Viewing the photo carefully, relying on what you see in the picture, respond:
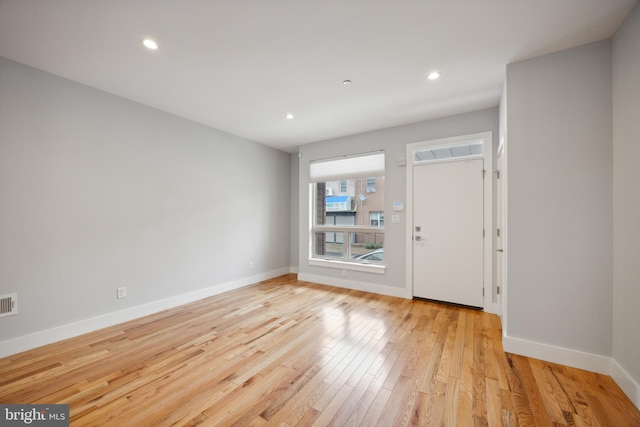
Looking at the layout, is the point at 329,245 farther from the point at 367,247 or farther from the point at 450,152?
the point at 450,152

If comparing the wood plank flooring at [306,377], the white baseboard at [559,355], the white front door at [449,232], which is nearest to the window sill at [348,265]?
the white front door at [449,232]

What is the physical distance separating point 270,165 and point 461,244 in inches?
150

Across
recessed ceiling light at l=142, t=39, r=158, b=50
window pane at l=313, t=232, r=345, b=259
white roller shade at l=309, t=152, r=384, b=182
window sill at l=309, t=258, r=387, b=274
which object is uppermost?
recessed ceiling light at l=142, t=39, r=158, b=50

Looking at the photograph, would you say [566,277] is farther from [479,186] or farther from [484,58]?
[484,58]

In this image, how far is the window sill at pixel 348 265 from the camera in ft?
14.2

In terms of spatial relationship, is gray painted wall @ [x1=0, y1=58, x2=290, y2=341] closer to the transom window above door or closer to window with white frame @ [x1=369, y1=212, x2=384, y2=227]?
window with white frame @ [x1=369, y1=212, x2=384, y2=227]

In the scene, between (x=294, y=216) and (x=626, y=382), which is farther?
(x=294, y=216)

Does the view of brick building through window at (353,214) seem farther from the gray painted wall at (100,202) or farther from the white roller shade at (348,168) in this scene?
the gray painted wall at (100,202)

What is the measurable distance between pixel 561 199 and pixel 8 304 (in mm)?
5149

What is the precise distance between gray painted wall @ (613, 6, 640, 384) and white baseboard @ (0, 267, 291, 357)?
4.63 meters

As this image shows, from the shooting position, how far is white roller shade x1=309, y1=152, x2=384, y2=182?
4.44 metres

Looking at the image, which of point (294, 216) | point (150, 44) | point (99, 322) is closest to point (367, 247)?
point (294, 216)

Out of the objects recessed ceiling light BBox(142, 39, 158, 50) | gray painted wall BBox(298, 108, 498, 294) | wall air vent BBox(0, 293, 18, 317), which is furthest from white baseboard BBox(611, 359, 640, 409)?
wall air vent BBox(0, 293, 18, 317)

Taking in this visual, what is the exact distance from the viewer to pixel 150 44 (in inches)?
86.0
